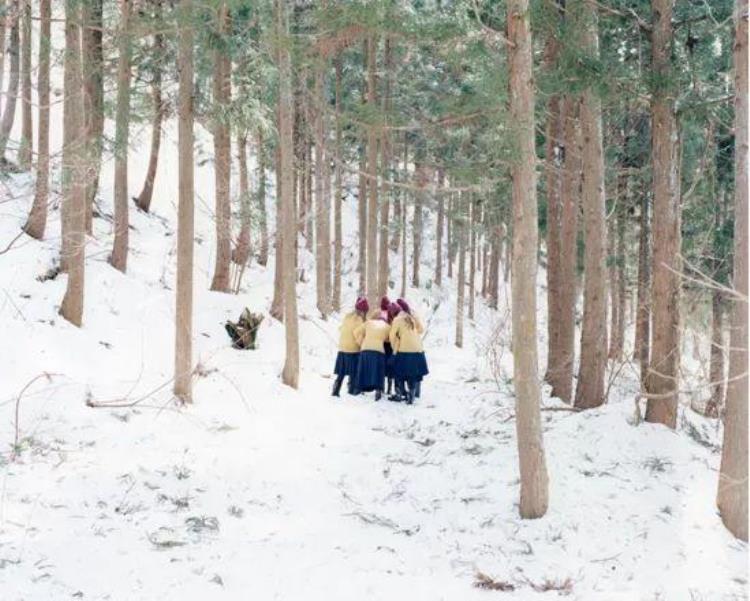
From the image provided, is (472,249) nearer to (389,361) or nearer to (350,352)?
(389,361)

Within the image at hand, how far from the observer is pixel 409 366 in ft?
37.3

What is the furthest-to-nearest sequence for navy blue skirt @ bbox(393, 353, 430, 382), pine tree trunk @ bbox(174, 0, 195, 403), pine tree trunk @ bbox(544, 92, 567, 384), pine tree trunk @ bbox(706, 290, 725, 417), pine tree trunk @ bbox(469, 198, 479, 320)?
pine tree trunk @ bbox(469, 198, 479, 320) < pine tree trunk @ bbox(706, 290, 725, 417) < navy blue skirt @ bbox(393, 353, 430, 382) < pine tree trunk @ bbox(544, 92, 567, 384) < pine tree trunk @ bbox(174, 0, 195, 403)

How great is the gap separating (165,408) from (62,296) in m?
4.04

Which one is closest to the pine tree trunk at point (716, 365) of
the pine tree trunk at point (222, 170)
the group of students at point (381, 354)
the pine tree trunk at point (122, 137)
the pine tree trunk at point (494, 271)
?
the group of students at point (381, 354)

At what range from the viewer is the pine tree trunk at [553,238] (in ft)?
35.7

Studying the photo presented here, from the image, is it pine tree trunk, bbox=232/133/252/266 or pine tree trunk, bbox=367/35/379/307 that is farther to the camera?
pine tree trunk, bbox=367/35/379/307

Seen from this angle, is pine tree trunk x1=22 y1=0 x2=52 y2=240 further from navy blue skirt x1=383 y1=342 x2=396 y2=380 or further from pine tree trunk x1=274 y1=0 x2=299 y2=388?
navy blue skirt x1=383 y1=342 x2=396 y2=380

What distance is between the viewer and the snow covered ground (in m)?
5.08

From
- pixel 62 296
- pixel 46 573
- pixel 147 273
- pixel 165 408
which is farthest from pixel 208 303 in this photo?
pixel 46 573

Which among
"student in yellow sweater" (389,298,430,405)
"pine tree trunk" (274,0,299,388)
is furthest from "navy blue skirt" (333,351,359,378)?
"pine tree trunk" (274,0,299,388)

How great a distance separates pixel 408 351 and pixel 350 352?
43.2 inches

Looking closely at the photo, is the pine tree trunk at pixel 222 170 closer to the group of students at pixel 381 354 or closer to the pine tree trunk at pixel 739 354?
the group of students at pixel 381 354

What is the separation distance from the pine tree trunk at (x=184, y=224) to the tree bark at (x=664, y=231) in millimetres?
6036

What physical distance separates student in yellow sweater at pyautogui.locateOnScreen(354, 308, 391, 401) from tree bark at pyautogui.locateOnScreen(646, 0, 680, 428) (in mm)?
4754
